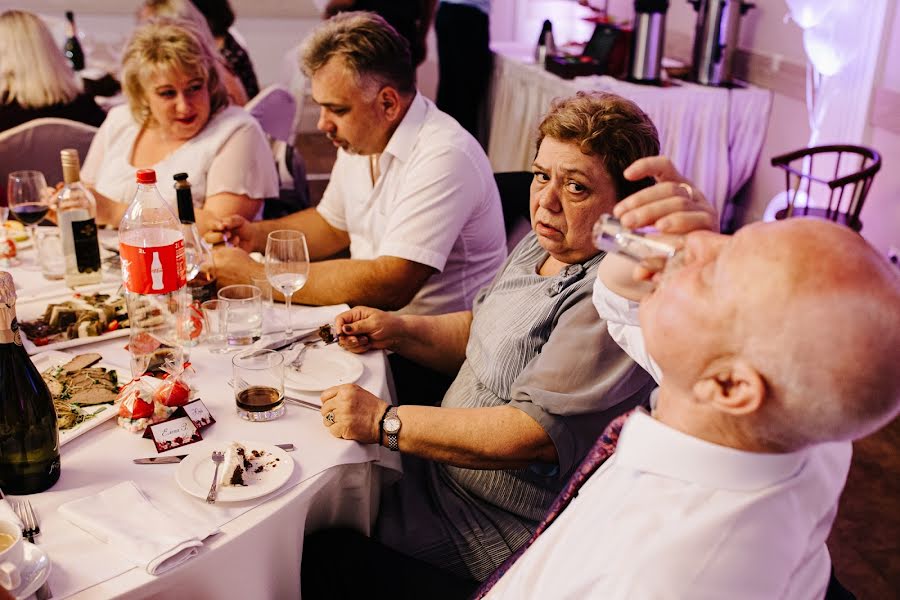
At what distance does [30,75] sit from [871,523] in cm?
384

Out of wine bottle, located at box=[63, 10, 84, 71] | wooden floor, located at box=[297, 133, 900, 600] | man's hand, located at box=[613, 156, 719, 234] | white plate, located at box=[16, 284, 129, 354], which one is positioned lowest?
wooden floor, located at box=[297, 133, 900, 600]

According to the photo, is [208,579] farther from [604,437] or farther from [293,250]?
[293,250]

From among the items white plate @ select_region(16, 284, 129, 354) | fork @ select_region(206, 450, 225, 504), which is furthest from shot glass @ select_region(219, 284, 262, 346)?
fork @ select_region(206, 450, 225, 504)

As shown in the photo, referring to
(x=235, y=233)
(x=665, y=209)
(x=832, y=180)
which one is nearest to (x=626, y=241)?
(x=665, y=209)

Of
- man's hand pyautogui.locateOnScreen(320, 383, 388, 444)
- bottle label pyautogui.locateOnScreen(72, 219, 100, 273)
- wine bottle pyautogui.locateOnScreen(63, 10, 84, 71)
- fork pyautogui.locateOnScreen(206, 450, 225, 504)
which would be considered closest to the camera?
fork pyautogui.locateOnScreen(206, 450, 225, 504)

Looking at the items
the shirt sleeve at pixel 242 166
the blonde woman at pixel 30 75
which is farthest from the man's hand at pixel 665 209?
the blonde woman at pixel 30 75

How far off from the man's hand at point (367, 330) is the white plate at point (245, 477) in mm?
448

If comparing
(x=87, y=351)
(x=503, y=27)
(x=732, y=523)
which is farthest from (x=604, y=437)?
(x=503, y=27)

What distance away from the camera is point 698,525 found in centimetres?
91

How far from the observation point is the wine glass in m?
1.83

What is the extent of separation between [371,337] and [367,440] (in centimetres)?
39

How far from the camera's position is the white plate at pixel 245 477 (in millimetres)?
1262

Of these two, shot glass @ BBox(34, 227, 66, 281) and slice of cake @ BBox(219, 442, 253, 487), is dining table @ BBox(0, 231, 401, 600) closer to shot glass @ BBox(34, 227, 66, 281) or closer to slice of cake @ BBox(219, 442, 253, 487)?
slice of cake @ BBox(219, 442, 253, 487)

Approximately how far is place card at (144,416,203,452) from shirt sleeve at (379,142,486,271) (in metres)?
0.87
